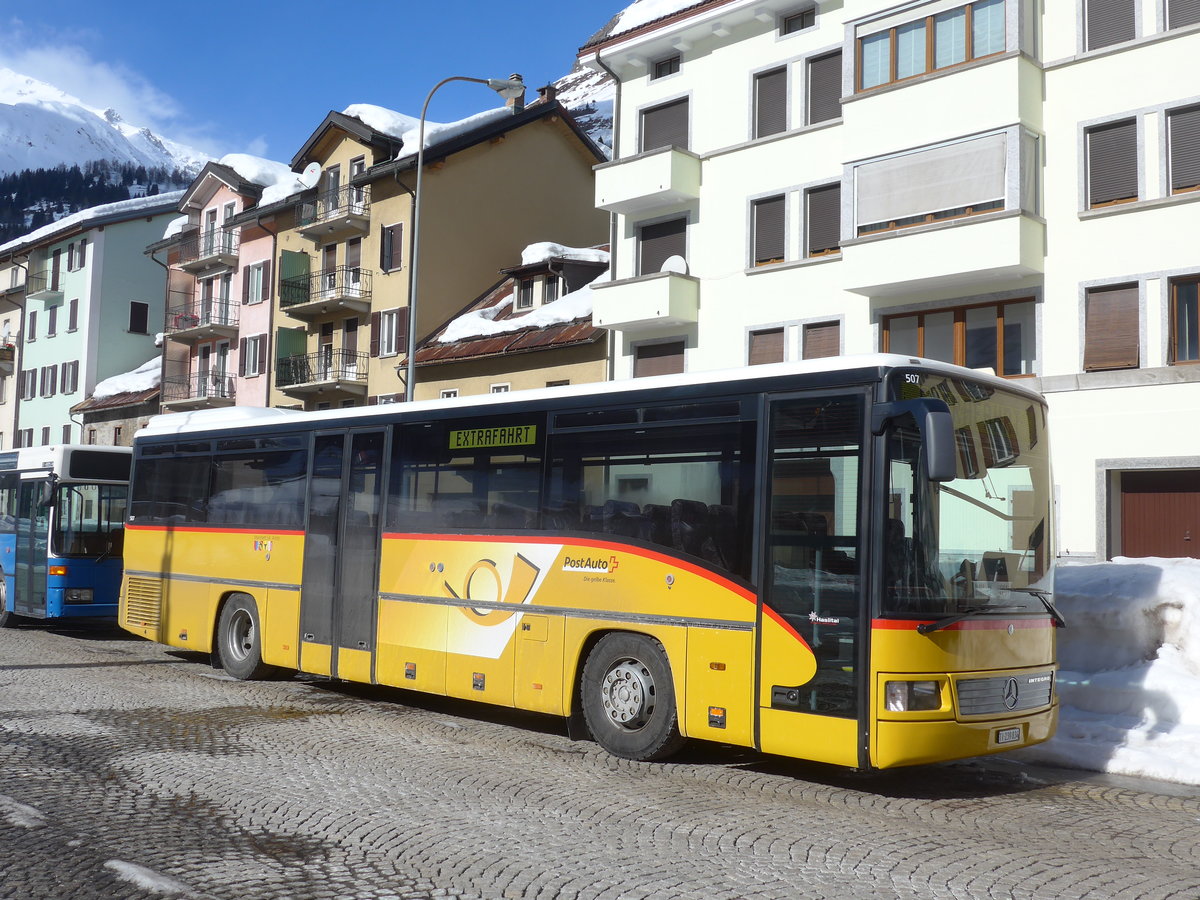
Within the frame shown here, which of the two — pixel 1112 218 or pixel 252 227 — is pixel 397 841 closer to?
pixel 1112 218

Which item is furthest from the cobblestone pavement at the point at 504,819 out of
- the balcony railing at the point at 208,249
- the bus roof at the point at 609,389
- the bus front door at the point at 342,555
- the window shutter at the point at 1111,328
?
the balcony railing at the point at 208,249

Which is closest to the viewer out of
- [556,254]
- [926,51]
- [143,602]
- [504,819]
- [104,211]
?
[504,819]

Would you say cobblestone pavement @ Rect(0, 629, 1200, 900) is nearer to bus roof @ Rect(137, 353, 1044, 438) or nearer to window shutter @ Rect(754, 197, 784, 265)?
bus roof @ Rect(137, 353, 1044, 438)

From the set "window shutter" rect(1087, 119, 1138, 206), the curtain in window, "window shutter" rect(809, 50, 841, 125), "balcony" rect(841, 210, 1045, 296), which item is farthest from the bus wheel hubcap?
"window shutter" rect(809, 50, 841, 125)

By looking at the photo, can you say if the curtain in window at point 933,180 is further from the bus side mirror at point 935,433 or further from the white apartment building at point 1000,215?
the bus side mirror at point 935,433

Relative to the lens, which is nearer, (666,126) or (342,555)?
(342,555)

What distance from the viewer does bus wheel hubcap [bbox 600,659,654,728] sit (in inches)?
363

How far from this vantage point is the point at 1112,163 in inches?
826

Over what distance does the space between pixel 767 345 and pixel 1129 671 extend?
15.5m

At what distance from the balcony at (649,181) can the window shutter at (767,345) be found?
12.8 ft

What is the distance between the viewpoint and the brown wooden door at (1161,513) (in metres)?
20.3

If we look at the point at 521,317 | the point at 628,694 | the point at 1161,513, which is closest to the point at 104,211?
the point at 521,317

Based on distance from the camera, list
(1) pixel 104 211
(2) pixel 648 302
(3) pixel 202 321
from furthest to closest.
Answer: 1. (1) pixel 104 211
2. (3) pixel 202 321
3. (2) pixel 648 302

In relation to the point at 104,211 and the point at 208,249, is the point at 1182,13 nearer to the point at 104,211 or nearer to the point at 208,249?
the point at 208,249
